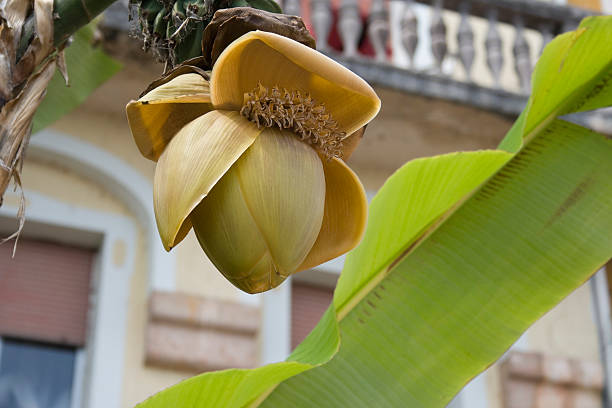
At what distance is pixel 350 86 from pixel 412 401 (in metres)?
1.00

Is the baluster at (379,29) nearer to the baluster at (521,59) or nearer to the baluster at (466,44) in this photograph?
the baluster at (466,44)

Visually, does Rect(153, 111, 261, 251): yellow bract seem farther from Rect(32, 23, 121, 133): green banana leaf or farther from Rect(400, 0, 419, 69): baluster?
Rect(400, 0, 419, 69): baluster

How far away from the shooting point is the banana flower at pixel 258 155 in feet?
3.70

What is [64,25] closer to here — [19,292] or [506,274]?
[506,274]

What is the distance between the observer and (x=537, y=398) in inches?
211

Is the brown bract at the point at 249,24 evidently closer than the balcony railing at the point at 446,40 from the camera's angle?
Yes

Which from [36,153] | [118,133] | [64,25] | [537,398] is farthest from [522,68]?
[64,25]

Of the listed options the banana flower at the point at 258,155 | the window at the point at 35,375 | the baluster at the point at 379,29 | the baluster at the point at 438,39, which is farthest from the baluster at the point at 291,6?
the banana flower at the point at 258,155

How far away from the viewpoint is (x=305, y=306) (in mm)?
5656

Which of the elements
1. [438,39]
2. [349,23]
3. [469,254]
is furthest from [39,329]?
[469,254]

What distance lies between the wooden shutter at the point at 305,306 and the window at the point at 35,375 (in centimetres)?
119

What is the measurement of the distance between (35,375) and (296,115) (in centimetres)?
411

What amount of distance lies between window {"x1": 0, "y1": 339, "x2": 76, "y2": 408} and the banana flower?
396 cm

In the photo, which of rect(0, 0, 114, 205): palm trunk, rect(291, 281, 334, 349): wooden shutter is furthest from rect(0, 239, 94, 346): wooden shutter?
rect(0, 0, 114, 205): palm trunk
